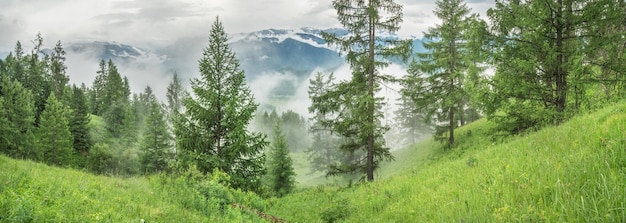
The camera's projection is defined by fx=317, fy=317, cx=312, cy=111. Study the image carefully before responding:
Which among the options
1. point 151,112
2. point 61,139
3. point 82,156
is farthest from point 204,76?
point 82,156

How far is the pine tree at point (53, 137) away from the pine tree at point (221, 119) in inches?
1580

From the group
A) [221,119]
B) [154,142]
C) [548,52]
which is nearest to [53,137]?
[154,142]

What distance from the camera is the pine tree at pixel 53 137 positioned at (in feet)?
146

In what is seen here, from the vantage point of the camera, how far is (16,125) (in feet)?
151


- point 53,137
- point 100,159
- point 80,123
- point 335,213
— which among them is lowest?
point 100,159

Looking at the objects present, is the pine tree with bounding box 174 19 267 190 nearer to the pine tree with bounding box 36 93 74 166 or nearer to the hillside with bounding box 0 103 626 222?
the hillside with bounding box 0 103 626 222

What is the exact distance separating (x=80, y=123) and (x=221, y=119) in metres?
59.0

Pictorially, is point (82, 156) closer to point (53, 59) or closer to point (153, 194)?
point (53, 59)

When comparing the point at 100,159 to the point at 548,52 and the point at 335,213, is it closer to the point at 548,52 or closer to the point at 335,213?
the point at 335,213

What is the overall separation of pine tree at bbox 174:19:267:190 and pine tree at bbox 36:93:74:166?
132 feet

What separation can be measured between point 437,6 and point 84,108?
219ft

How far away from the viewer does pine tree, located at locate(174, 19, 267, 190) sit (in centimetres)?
1666

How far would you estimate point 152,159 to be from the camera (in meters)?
43.5

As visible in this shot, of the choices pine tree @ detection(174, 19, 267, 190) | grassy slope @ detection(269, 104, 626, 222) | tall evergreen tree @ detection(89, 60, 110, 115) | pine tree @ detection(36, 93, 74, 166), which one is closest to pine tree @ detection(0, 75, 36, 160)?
pine tree @ detection(36, 93, 74, 166)
